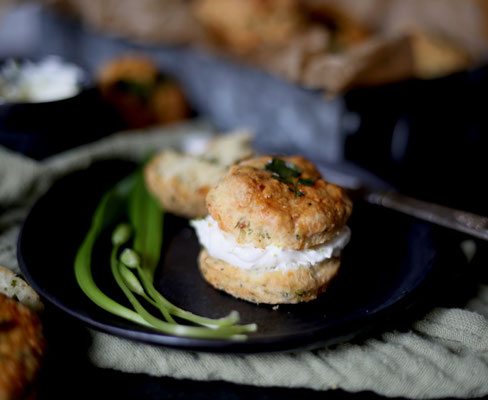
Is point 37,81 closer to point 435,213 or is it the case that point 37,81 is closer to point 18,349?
point 18,349

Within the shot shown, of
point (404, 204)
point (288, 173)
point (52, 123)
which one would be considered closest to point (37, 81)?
point (52, 123)

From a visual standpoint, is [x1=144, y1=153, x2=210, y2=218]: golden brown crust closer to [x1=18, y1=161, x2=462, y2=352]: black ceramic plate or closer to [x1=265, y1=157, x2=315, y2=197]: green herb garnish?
[x1=18, y1=161, x2=462, y2=352]: black ceramic plate

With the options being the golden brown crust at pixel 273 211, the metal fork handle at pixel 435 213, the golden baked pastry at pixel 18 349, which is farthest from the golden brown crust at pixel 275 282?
the golden baked pastry at pixel 18 349

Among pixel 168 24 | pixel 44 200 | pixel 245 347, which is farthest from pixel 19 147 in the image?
pixel 245 347

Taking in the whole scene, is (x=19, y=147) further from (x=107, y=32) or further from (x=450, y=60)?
(x=450, y=60)

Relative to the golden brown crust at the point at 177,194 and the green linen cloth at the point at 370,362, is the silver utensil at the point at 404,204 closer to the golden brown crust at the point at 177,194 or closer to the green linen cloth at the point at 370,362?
the green linen cloth at the point at 370,362

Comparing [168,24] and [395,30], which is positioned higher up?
[395,30]
